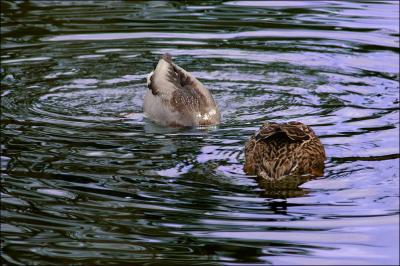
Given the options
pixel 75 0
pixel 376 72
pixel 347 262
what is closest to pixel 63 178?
pixel 347 262

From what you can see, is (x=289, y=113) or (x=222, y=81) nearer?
(x=289, y=113)

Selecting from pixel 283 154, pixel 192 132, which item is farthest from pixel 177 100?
pixel 283 154

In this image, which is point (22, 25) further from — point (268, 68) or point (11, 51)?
point (268, 68)

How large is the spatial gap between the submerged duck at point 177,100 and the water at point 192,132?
0.23 metres

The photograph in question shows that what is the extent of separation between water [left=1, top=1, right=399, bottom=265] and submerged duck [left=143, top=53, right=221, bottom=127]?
0.75 ft

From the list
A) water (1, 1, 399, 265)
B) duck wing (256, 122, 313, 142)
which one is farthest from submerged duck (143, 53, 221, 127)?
duck wing (256, 122, 313, 142)

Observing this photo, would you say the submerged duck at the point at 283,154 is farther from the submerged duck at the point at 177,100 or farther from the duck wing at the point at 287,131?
the submerged duck at the point at 177,100

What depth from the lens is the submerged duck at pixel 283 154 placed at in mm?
9750

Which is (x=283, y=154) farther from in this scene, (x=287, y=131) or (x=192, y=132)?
(x=192, y=132)

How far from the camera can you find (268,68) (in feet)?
44.3

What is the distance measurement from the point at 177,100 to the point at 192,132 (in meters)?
0.72

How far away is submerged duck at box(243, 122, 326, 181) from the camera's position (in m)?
9.75

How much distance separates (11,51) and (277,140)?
5.66 m

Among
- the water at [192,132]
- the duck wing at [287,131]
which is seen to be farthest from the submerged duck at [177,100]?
the duck wing at [287,131]
